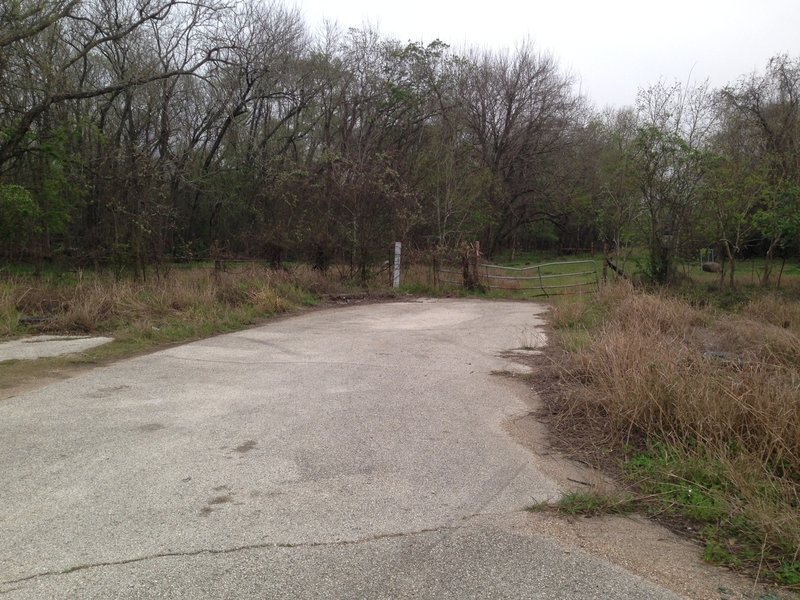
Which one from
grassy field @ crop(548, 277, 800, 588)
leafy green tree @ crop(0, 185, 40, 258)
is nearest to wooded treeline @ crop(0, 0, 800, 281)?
leafy green tree @ crop(0, 185, 40, 258)

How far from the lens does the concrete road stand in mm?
3107

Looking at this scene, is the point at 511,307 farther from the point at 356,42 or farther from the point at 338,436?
the point at 356,42

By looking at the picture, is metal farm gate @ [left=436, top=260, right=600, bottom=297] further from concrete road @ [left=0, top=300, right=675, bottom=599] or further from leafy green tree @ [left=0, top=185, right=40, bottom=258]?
concrete road @ [left=0, top=300, right=675, bottom=599]

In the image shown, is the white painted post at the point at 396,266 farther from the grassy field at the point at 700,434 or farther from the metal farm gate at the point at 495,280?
the grassy field at the point at 700,434

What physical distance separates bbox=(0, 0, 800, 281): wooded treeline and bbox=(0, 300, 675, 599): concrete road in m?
10.3

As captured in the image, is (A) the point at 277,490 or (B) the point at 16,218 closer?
(A) the point at 277,490

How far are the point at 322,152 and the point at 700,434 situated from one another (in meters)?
23.2

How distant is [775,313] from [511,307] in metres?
6.42

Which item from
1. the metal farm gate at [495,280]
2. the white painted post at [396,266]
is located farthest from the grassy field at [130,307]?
the metal farm gate at [495,280]

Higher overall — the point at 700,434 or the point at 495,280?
the point at 495,280

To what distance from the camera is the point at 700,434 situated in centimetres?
484

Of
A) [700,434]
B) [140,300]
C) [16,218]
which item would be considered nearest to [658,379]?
[700,434]

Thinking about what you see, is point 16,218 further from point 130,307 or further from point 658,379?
point 658,379

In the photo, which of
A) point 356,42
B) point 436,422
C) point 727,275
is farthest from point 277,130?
point 436,422
